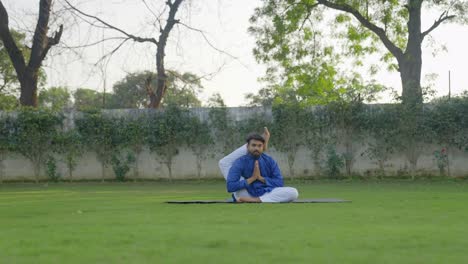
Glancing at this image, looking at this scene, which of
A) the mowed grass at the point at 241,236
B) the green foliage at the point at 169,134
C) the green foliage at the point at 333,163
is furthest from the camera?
the green foliage at the point at 169,134

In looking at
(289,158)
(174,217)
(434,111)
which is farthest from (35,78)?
(174,217)

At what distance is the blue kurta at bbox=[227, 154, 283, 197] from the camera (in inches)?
460

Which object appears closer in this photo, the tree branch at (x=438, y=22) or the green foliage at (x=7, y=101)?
the tree branch at (x=438, y=22)

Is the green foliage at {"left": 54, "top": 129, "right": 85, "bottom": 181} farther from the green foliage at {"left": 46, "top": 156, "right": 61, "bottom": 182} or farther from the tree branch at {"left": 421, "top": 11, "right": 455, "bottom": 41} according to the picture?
the tree branch at {"left": 421, "top": 11, "right": 455, "bottom": 41}

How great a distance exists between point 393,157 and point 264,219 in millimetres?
14832

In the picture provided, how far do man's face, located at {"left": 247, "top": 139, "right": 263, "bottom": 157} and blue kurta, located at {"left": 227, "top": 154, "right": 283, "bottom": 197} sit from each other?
170 mm

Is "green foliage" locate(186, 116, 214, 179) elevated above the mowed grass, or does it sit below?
above

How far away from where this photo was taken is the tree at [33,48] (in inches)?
1030

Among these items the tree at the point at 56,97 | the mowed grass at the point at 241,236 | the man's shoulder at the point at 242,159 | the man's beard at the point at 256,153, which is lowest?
the mowed grass at the point at 241,236

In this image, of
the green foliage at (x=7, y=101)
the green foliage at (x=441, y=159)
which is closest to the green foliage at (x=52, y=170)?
the green foliage at (x=441, y=159)

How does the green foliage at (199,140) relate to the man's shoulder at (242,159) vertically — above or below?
above

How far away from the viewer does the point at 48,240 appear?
6.05m

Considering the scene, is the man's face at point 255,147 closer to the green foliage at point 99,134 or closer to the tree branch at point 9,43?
the green foliage at point 99,134

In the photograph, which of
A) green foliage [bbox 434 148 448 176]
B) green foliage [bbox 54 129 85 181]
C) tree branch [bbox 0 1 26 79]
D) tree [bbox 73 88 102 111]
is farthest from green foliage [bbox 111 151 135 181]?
tree [bbox 73 88 102 111]
